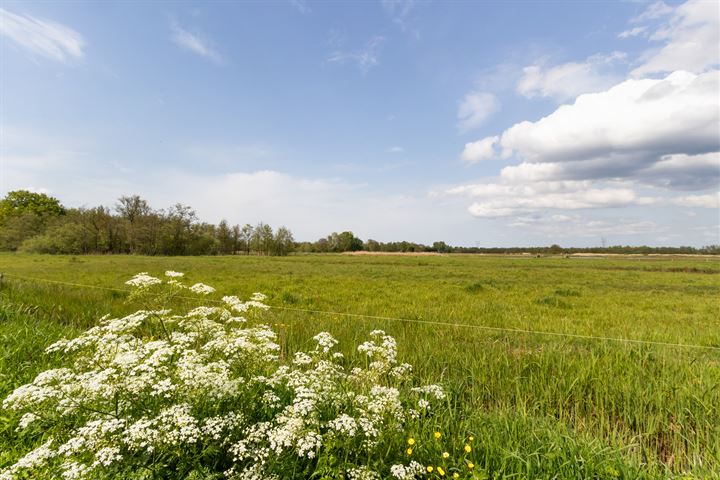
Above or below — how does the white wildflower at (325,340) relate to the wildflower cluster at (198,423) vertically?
above

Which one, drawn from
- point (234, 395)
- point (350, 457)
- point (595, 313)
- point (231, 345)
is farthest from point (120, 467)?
point (595, 313)

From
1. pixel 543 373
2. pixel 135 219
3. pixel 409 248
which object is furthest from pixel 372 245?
pixel 543 373

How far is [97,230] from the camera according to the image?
64.6 meters

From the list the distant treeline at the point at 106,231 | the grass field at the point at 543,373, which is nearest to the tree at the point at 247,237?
the distant treeline at the point at 106,231

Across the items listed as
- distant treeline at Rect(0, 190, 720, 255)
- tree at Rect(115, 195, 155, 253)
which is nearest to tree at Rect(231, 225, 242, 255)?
distant treeline at Rect(0, 190, 720, 255)

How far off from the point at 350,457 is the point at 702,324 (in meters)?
13.1

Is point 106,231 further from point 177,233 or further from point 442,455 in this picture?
point 442,455

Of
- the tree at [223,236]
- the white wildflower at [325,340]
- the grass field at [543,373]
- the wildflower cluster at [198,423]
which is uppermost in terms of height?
the tree at [223,236]

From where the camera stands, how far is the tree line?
58.3 meters

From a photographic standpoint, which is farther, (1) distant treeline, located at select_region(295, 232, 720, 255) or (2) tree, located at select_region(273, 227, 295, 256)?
(1) distant treeline, located at select_region(295, 232, 720, 255)

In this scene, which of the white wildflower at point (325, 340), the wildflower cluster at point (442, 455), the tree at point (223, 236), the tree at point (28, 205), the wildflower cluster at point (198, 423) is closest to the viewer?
the wildflower cluster at point (198, 423)

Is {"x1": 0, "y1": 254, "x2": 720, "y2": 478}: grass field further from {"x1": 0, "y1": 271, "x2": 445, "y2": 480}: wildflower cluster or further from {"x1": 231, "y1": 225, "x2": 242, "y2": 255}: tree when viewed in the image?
{"x1": 231, "y1": 225, "x2": 242, "y2": 255}: tree

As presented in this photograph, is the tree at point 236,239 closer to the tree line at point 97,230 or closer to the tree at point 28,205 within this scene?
the tree line at point 97,230

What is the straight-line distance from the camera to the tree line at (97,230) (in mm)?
58312
